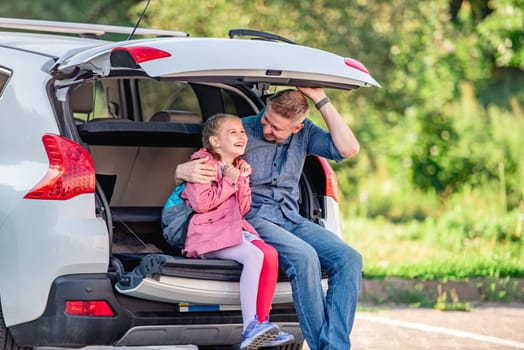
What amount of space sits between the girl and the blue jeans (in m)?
0.09

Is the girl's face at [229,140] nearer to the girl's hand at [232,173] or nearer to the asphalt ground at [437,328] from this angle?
the girl's hand at [232,173]

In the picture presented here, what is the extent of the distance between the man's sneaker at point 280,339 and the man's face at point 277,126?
102cm

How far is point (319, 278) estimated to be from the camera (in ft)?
19.0

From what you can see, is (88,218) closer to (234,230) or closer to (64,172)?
(64,172)

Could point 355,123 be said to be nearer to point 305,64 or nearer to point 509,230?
point 509,230

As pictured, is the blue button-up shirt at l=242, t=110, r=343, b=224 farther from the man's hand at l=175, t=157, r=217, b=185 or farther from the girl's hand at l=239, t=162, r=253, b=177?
the man's hand at l=175, t=157, r=217, b=185

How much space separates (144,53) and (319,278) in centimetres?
140

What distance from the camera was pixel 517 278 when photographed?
10.3 m

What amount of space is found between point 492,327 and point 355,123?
898 centimetres

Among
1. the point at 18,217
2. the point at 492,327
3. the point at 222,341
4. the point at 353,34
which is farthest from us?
the point at 353,34

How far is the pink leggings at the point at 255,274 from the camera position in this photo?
217 inches

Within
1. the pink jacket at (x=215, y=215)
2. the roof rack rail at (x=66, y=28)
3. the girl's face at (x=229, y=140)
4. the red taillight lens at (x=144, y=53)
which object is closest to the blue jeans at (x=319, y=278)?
the pink jacket at (x=215, y=215)

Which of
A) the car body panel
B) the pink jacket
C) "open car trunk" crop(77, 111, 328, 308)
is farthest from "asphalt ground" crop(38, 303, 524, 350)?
the car body panel

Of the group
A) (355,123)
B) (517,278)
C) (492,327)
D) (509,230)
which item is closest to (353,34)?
(355,123)
